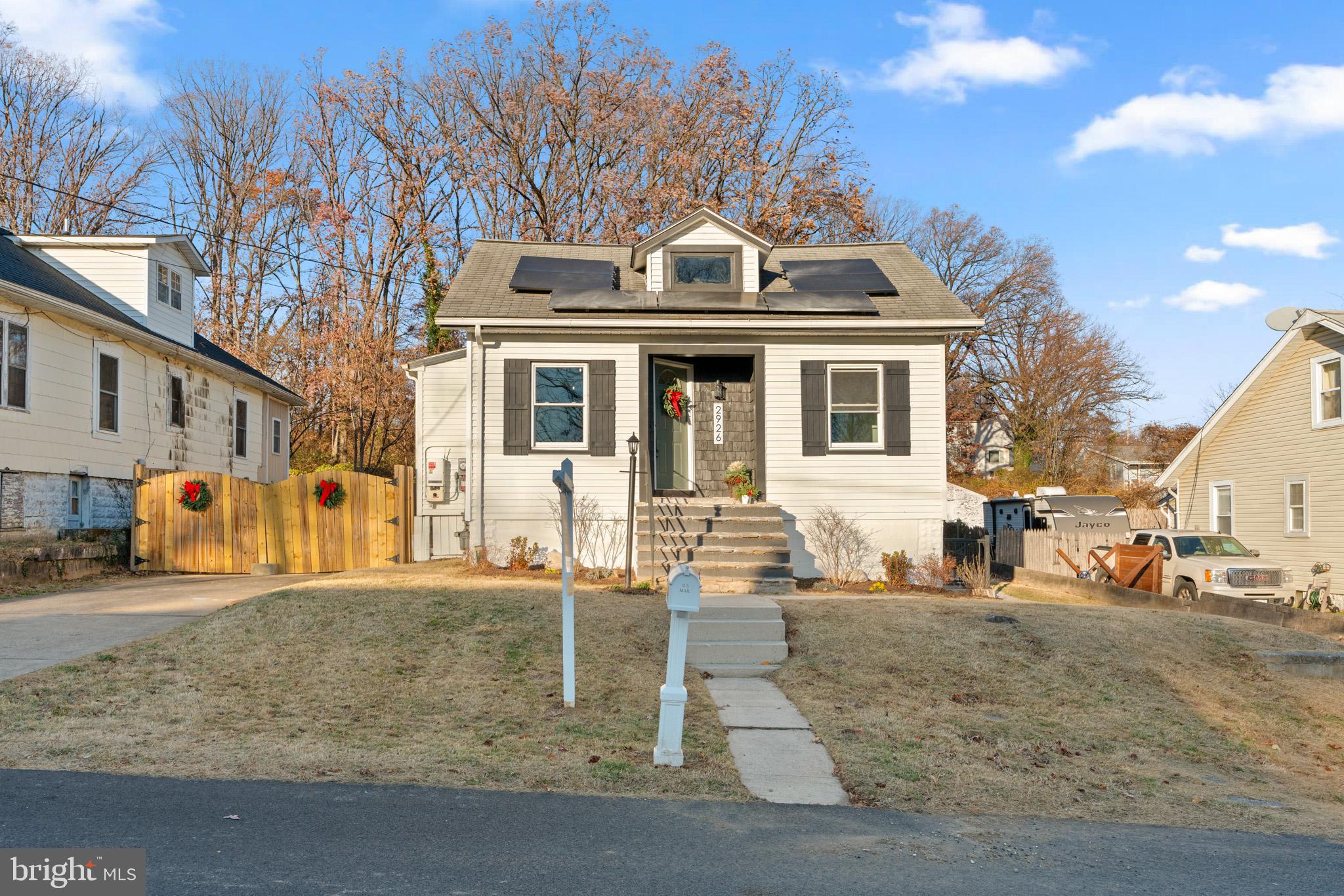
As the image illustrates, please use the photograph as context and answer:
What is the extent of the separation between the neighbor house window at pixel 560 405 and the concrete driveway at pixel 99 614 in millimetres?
4431

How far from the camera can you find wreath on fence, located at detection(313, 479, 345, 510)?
16453 mm

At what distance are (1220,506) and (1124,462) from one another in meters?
20.4

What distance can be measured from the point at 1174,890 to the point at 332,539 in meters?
14.8

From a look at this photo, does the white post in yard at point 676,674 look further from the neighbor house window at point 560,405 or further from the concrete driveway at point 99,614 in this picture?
the neighbor house window at point 560,405

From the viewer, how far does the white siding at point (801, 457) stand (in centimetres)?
1429

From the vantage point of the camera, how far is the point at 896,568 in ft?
46.5

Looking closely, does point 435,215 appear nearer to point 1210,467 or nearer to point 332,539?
point 332,539

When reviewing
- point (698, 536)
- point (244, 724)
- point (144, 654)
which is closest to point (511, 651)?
point (244, 724)

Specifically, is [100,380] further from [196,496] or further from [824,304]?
[824,304]

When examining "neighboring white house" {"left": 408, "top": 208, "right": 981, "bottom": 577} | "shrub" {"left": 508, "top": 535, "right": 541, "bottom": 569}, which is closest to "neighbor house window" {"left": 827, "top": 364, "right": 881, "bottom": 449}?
"neighboring white house" {"left": 408, "top": 208, "right": 981, "bottom": 577}

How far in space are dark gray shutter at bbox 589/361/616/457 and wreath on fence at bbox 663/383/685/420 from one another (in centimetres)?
103

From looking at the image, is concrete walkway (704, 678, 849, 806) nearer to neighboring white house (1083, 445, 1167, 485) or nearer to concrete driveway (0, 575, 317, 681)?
concrete driveway (0, 575, 317, 681)

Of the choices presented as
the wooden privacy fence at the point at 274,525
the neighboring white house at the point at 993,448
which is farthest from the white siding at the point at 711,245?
the neighboring white house at the point at 993,448

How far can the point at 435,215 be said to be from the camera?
30.8 m
